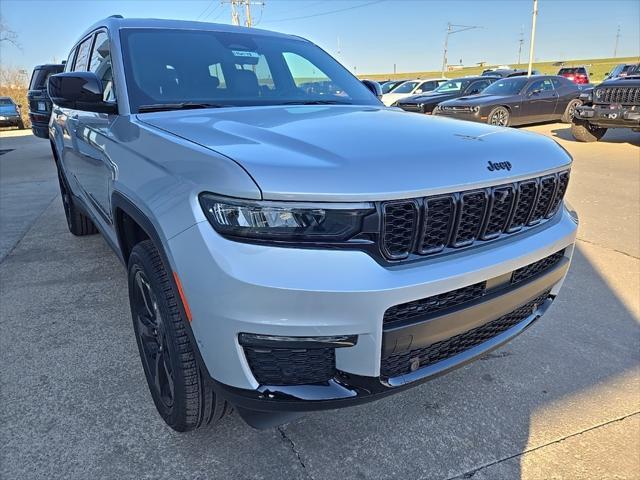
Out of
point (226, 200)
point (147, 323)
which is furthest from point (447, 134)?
point (147, 323)

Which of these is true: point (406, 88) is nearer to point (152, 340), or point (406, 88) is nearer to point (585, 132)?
point (585, 132)

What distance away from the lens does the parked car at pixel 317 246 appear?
1.50 meters

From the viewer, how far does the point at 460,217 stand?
171cm

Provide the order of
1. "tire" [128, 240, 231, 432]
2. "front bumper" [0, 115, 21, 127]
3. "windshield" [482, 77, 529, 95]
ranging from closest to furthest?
"tire" [128, 240, 231, 432] < "windshield" [482, 77, 529, 95] < "front bumper" [0, 115, 21, 127]

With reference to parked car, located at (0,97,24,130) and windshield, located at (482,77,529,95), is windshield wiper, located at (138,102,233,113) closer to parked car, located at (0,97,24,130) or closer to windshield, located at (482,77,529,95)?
windshield, located at (482,77,529,95)

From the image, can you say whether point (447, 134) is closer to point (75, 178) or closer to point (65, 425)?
point (65, 425)

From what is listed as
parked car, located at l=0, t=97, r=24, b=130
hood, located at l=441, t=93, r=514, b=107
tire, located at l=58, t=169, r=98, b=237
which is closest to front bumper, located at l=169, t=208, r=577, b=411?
tire, located at l=58, t=169, r=98, b=237

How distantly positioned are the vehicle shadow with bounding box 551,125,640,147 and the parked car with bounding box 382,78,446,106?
4966mm

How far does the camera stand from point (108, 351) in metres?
2.85

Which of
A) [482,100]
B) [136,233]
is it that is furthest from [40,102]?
[482,100]

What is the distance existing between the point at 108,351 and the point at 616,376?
9.30 ft

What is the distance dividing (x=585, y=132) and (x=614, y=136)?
197cm

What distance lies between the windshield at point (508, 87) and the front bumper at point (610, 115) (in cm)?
285

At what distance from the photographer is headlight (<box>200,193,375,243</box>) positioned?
1.51 m
